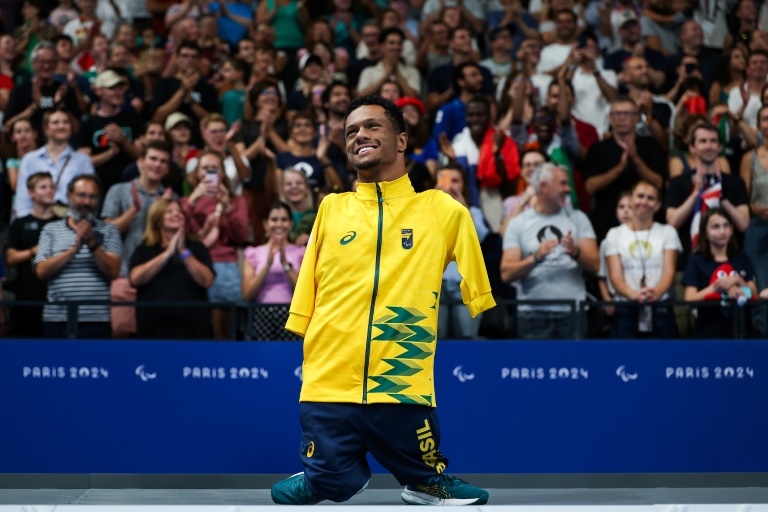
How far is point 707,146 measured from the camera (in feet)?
30.0

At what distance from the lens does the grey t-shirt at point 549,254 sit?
8.40 m

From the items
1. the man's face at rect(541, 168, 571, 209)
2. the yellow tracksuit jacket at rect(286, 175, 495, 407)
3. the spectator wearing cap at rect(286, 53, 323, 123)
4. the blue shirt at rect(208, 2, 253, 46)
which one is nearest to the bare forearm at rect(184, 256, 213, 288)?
the man's face at rect(541, 168, 571, 209)

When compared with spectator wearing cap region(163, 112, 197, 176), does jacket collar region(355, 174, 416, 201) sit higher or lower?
lower

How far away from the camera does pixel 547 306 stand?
8.22 meters

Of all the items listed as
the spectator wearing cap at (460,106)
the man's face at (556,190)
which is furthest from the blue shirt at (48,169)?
the man's face at (556,190)

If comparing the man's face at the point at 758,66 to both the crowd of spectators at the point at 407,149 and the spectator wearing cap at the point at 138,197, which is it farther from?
the spectator wearing cap at the point at 138,197

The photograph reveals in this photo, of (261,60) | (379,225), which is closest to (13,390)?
(379,225)

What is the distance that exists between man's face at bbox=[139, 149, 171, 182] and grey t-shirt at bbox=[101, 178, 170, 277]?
0.12m

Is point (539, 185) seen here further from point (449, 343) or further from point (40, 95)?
point (40, 95)

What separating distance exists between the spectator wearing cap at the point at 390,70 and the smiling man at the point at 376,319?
18.9ft

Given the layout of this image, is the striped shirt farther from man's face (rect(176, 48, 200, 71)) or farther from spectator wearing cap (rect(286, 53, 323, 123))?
spectator wearing cap (rect(286, 53, 323, 123))

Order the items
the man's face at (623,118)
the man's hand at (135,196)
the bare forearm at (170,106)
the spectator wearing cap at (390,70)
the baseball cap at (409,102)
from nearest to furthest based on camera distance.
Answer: the man's hand at (135,196), the man's face at (623,118), the baseball cap at (409,102), the bare forearm at (170,106), the spectator wearing cap at (390,70)

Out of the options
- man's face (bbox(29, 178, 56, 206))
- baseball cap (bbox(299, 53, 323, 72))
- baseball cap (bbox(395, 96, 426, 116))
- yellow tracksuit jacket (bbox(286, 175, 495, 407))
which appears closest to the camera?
yellow tracksuit jacket (bbox(286, 175, 495, 407))

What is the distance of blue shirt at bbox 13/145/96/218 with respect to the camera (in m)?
9.29
